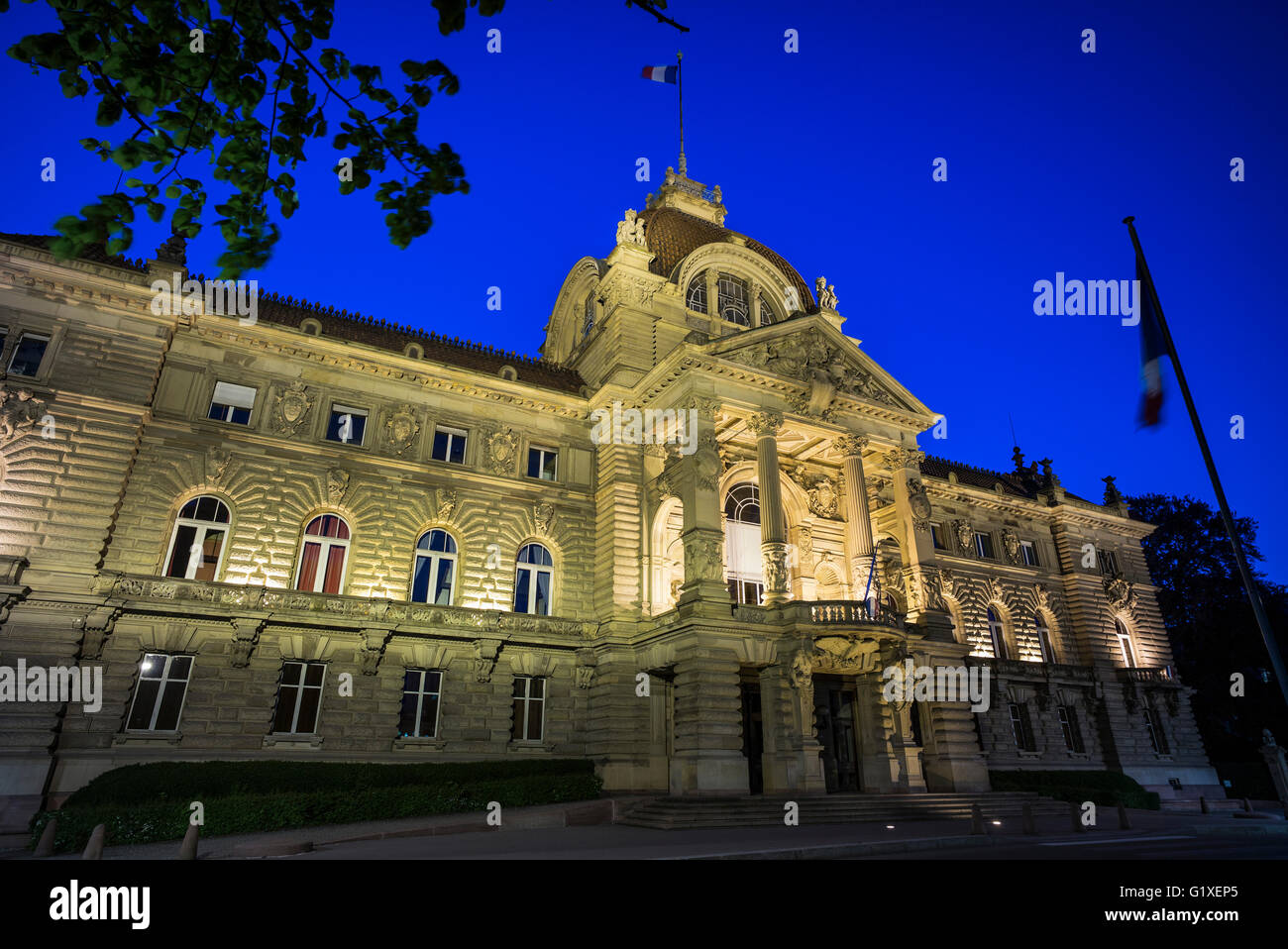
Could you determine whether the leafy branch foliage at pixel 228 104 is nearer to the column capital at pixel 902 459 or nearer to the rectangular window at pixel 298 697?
the rectangular window at pixel 298 697

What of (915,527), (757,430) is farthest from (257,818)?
(915,527)

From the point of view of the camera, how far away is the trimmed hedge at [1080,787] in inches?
1147

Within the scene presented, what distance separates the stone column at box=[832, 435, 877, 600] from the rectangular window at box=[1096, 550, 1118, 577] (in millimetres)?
22064

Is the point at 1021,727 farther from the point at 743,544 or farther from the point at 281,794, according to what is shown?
the point at 281,794

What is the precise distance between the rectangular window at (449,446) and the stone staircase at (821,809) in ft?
50.9

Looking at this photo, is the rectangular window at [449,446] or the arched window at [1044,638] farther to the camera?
the arched window at [1044,638]

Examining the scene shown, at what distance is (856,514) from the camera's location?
30.9 metres

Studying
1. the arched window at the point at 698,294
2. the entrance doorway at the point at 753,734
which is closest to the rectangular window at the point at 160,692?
the entrance doorway at the point at 753,734

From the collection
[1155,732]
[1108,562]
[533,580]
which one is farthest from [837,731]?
[1108,562]

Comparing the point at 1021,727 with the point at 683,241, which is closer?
the point at 1021,727

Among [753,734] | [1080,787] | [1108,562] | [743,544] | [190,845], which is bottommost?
[1080,787]

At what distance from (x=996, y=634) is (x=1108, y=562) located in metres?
11.0
